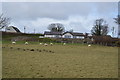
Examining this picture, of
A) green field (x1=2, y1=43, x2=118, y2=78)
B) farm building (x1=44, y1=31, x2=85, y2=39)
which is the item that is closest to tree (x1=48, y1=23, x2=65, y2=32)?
farm building (x1=44, y1=31, x2=85, y2=39)

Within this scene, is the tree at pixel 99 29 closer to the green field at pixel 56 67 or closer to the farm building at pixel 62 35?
A: the farm building at pixel 62 35

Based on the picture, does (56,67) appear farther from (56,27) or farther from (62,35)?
(56,27)

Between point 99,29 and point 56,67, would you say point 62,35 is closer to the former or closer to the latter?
point 99,29

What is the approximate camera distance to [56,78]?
8000 mm

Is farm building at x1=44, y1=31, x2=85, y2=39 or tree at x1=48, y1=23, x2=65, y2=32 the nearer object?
farm building at x1=44, y1=31, x2=85, y2=39

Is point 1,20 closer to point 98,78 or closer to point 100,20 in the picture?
point 98,78

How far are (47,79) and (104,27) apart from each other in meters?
72.6

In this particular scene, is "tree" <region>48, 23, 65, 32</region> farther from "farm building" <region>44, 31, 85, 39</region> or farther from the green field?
the green field

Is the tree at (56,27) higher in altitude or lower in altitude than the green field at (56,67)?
higher

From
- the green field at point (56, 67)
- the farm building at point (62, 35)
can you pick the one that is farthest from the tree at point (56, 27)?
the green field at point (56, 67)

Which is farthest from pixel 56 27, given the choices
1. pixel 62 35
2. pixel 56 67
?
pixel 56 67

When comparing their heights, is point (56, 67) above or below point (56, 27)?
below

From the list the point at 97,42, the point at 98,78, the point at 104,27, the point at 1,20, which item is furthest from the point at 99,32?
the point at 98,78

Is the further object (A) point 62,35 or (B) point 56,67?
(A) point 62,35
